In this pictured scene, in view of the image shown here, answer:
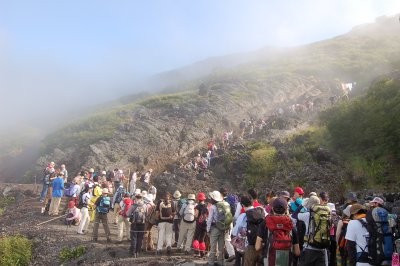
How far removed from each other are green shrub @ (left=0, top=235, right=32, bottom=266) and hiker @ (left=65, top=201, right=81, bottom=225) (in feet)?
6.70

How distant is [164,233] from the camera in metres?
13.2

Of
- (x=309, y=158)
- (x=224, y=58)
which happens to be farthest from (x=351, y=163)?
(x=224, y=58)

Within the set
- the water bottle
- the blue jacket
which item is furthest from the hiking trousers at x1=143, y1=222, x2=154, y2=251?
the water bottle

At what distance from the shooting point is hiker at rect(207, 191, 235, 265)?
406 inches

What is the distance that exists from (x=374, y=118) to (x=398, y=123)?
2.09m

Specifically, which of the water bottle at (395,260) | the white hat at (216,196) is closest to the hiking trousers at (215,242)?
the white hat at (216,196)

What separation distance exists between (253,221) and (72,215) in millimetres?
11738

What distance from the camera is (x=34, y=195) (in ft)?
88.2

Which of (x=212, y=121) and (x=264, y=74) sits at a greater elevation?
(x=264, y=74)

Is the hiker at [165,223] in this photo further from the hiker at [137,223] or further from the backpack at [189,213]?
the backpack at [189,213]

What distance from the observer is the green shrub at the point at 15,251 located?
14688 millimetres

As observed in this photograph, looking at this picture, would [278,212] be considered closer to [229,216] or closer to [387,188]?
[229,216]

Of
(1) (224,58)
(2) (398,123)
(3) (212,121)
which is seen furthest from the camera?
(1) (224,58)

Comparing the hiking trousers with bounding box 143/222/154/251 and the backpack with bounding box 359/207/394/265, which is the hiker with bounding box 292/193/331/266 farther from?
the hiking trousers with bounding box 143/222/154/251
